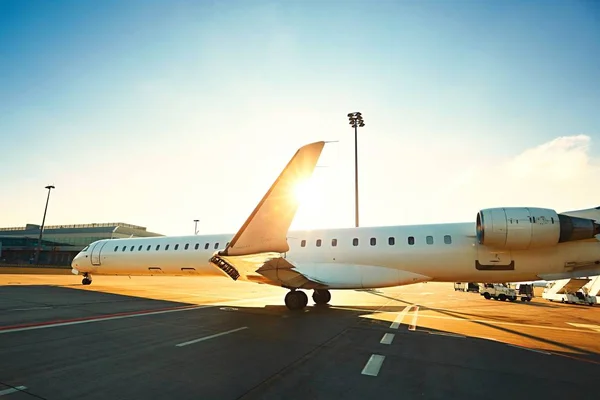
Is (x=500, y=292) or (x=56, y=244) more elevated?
(x=56, y=244)

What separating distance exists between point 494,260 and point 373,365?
8.43 metres

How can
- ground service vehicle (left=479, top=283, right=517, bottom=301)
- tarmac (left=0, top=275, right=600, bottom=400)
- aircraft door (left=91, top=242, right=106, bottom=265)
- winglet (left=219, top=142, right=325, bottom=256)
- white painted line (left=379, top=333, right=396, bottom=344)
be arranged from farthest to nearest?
ground service vehicle (left=479, top=283, right=517, bottom=301) → aircraft door (left=91, top=242, right=106, bottom=265) → winglet (left=219, top=142, right=325, bottom=256) → white painted line (left=379, top=333, right=396, bottom=344) → tarmac (left=0, top=275, right=600, bottom=400)

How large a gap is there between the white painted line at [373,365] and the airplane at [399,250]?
13.7 ft

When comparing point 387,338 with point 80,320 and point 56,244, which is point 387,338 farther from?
point 56,244

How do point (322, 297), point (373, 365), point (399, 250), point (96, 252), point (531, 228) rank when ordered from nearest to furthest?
1. point (373, 365)
2. point (531, 228)
3. point (399, 250)
4. point (322, 297)
5. point (96, 252)

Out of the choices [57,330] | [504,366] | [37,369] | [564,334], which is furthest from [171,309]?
[564,334]

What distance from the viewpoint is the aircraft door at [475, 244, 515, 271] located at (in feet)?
37.0

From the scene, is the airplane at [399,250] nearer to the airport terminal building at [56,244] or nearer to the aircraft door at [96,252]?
the aircraft door at [96,252]

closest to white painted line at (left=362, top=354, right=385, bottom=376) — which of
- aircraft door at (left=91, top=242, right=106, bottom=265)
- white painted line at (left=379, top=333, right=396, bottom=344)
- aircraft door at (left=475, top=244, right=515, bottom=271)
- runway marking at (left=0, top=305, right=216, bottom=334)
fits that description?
white painted line at (left=379, top=333, right=396, bottom=344)

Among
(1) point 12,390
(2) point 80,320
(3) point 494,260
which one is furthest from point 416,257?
(1) point 12,390

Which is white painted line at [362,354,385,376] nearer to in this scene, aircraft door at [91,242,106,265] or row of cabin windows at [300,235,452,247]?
row of cabin windows at [300,235,452,247]

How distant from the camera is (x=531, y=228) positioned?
10.6 m

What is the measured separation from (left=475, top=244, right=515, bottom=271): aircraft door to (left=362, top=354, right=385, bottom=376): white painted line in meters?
7.74

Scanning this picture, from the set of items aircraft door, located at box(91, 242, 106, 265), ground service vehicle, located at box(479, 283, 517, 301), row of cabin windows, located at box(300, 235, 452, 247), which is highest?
row of cabin windows, located at box(300, 235, 452, 247)
